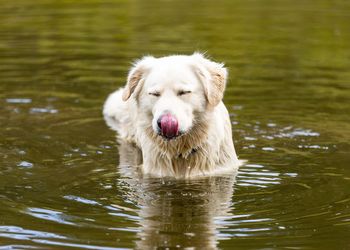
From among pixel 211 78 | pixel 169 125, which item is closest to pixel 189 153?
pixel 211 78

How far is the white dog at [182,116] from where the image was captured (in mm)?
8328

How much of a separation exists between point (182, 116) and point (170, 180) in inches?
→ 48.3

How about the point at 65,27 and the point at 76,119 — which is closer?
the point at 76,119

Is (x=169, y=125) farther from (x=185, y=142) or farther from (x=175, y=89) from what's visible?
(x=185, y=142)

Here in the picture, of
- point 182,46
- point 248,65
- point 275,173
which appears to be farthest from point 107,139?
point 182,46

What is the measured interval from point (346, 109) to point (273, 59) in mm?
4928

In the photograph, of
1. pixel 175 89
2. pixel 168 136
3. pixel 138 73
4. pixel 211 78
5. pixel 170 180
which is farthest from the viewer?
pixel 170 180

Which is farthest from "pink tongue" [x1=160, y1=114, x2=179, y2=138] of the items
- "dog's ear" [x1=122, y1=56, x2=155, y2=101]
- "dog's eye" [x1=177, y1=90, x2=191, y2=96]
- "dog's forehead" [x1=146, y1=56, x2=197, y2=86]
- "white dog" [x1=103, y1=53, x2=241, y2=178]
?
"dog's ear" [x1=122, y1=56, x2=155, y2=101]

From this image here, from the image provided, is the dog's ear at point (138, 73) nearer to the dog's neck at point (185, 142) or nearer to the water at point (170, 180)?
the dog's neck at point (185, 142)

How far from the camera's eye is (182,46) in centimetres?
1911

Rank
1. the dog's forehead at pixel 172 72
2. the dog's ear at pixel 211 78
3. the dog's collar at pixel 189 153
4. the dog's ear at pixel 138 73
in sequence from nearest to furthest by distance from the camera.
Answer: the dog's forehead at pixel 172 72 → the dog's ear at pixel 211 78 → the dog's ear at pixel 138 73 → the dog's collar at pixel 189 153

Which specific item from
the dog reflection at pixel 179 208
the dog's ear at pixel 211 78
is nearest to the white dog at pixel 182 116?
the dog's ear at pixel 211 78

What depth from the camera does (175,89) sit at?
8406mm

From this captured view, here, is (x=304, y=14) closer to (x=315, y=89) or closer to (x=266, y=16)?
(x=266, y=16)
